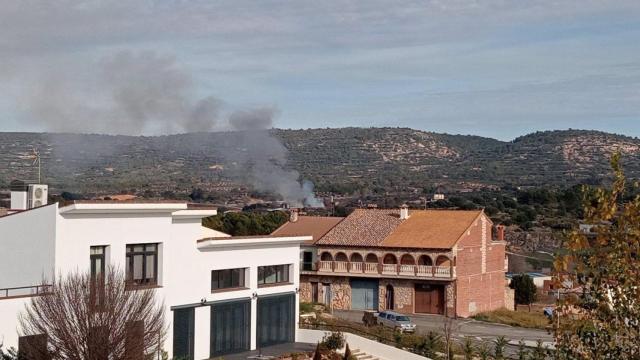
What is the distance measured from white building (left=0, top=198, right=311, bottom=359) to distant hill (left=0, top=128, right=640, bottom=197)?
91680 millimetres

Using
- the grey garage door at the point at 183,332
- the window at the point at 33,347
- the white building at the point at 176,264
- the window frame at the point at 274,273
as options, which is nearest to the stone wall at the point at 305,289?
the white building at the point at 176,264

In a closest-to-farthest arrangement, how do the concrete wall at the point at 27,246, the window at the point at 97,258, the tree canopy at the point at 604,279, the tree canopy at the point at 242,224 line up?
the tree canopy at the point at 604,279, the concrete wall at the point at 27,246, the window at the point at 97,258, the tree canopy at the point at 242,224

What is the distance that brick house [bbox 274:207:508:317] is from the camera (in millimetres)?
55969

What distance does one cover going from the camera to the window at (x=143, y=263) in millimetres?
31531

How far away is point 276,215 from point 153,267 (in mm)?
42927

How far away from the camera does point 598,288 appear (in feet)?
40.6

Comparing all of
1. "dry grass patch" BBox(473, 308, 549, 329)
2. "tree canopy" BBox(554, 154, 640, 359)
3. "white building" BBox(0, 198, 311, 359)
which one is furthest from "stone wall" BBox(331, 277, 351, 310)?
"tree canopy" BBox(554, 154, 640, 359)

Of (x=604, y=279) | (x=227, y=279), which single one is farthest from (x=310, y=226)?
(x=604, y=279)

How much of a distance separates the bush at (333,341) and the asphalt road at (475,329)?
10.9 metres

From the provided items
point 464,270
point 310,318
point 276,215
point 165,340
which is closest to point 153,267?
point 165,340

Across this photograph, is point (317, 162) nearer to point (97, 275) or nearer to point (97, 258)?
point (97, 258)

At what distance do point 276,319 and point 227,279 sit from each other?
10.7 ft

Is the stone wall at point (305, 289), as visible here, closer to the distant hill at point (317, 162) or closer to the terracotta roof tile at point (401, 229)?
the terracotta roof tile at point (401, 229)

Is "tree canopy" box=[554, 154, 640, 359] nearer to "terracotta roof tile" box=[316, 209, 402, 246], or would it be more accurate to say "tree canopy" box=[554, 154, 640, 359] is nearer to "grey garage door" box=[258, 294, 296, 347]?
"grey garage door" box=[258, 294, 296, 347]
